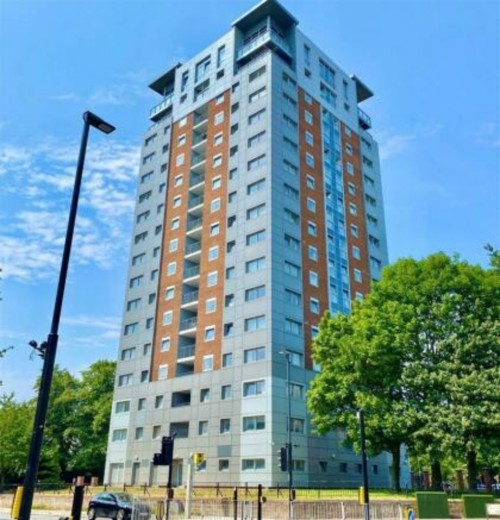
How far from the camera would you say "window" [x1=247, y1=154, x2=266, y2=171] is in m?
59.3

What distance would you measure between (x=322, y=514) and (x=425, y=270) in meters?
19.9

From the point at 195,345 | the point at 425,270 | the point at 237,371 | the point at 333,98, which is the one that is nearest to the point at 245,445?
the point at 237,371

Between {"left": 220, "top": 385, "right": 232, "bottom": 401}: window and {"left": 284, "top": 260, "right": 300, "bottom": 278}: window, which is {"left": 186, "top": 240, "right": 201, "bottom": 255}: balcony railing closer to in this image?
{"left": 284, "top": 260, "right": 300, "bottom": 278}: window

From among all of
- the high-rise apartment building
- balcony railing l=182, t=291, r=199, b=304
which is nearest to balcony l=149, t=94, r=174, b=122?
the high-rise apartment building

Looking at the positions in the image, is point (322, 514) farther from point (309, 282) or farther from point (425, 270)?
point (309, 282)

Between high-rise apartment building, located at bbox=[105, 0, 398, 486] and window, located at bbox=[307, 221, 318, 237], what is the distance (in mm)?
202

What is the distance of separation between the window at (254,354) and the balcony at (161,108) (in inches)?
1645

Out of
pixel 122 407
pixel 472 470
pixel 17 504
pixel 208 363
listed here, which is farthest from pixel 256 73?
pixel 17 504

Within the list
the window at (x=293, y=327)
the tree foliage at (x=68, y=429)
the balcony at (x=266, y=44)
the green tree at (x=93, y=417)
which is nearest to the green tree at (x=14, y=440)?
the tree foliage at (x=68, y=429)

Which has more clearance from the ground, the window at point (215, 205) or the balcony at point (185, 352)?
the window at point (215, 205)

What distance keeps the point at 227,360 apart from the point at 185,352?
702 cm

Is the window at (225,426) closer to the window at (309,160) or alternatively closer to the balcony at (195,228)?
the balcony at (195,228)

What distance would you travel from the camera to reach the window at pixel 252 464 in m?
46.6

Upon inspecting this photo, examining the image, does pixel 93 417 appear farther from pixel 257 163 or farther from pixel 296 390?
pixel 257 163
